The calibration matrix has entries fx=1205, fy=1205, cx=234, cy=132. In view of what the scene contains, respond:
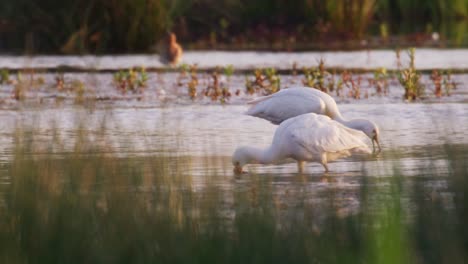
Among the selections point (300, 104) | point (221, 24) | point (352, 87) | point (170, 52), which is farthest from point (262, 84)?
point (221, 24)

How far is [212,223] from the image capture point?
5.16 metres

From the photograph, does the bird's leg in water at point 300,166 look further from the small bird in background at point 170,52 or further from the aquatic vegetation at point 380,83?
the small bird in background at point 170,52

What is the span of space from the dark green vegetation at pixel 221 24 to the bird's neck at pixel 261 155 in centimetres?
1062

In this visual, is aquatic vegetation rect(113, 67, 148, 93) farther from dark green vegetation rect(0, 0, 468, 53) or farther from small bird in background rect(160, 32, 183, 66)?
small bird in background rect(160, 32, 183, 66)

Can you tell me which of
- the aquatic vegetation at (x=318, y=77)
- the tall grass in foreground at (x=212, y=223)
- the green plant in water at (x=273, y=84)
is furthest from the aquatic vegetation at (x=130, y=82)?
the tall grass in foreground at (x=212, y=223)

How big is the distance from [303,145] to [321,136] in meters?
0.16

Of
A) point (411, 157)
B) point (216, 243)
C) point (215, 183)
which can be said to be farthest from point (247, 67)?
point (216, 243)

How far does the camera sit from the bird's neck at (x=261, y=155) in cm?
777

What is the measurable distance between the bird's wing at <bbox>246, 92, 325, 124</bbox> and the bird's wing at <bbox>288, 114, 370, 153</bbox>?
141 cm

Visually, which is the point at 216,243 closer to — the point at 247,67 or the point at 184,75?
the point at 184,75

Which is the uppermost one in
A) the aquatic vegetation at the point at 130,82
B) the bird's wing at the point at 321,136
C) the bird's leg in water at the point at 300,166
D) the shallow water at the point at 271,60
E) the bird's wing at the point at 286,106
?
the shallow water at the point at 271,60

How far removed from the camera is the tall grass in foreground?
473cm

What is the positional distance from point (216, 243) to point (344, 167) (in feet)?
11.3

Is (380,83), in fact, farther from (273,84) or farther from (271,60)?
(271,60)
